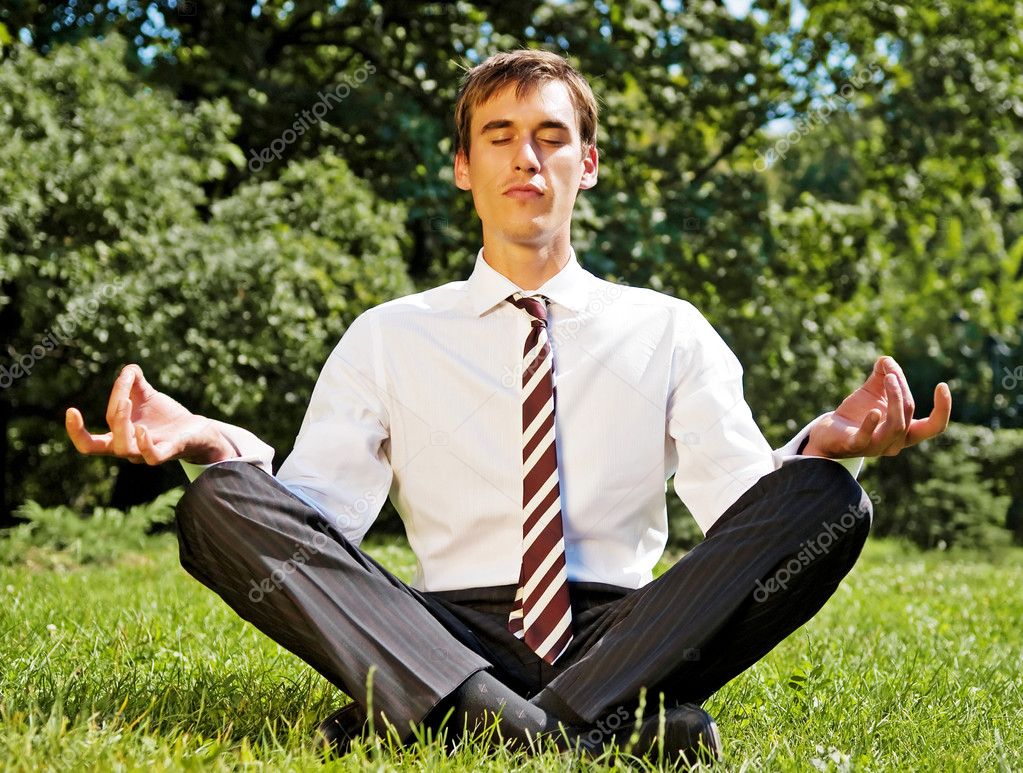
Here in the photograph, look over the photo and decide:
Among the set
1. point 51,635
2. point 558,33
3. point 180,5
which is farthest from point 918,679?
point 180,5

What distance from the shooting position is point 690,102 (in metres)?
11.3

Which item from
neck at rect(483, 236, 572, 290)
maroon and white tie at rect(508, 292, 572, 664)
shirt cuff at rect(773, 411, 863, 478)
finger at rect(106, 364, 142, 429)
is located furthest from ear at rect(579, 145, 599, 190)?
finger at rect(106, 364, 142, 429)

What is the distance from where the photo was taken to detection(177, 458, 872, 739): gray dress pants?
252 cm

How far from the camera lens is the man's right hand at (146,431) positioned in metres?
2.43

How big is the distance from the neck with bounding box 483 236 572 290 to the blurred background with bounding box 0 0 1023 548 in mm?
5593

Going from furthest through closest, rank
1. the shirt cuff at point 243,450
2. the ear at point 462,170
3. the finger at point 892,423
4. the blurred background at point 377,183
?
the blurred background at point 377,183 → the ear at point 462,170 → the shirt cuff at point 243,450 → the finger at point 892,423

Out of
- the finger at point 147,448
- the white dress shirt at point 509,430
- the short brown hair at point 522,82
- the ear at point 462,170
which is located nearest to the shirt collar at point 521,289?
the white dress shirt at point 509,430

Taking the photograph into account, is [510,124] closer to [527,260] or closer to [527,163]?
[527,163]

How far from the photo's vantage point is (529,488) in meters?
2.92

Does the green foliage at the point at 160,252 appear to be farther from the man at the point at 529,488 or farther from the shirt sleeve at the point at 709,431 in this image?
the shirt sleeve at the point at 709,431

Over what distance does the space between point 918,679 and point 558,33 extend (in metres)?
7.97

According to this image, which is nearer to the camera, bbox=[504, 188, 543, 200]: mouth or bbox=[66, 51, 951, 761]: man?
bbox=[66, 51, 951, 761]: man

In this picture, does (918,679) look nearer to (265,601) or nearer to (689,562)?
(689,562)

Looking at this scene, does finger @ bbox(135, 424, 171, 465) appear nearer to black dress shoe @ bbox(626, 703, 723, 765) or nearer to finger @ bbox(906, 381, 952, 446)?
black dress shoe @ bbox(626, 703, 723, 765)
